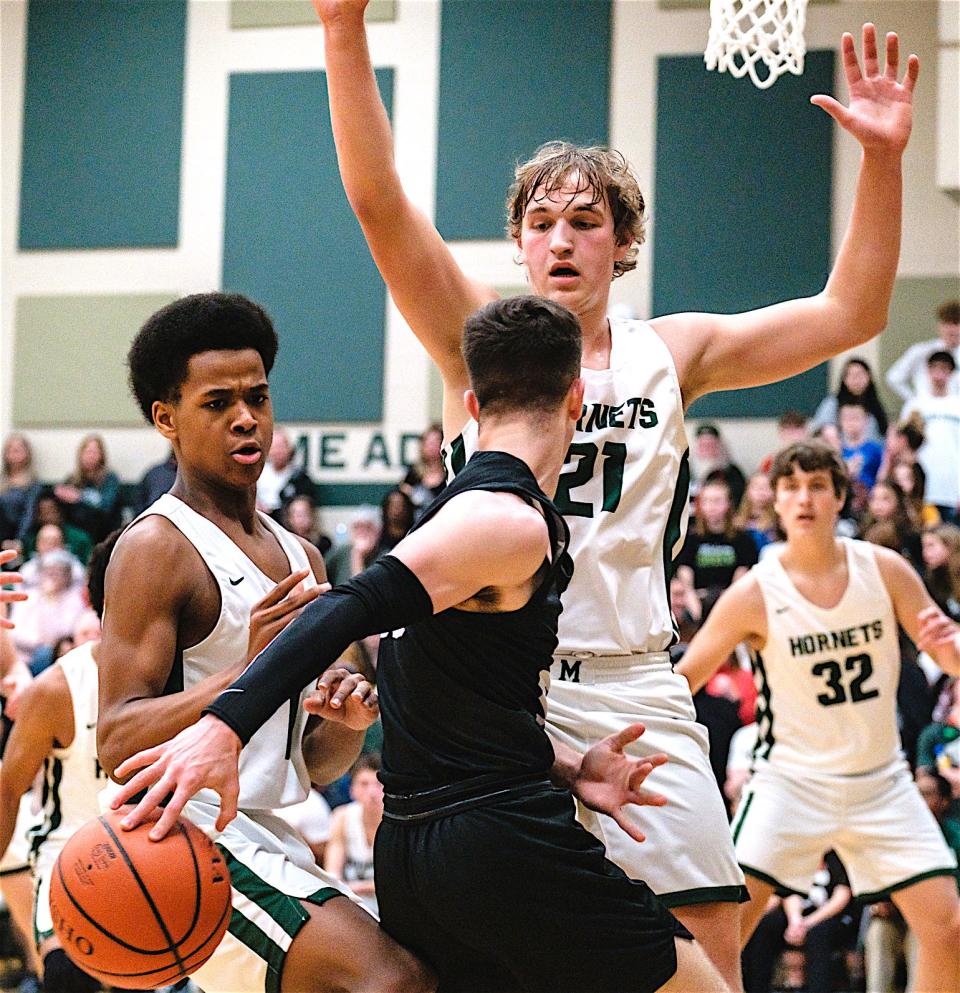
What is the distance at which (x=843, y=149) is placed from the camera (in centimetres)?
1421

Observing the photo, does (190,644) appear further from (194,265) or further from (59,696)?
(194,265)

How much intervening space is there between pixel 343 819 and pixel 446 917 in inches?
234

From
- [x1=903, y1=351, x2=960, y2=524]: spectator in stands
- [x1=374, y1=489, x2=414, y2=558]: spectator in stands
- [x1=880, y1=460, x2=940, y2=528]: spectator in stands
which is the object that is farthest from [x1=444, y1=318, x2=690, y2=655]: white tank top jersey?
[x1=374, y1=489, x2=414, y2=558]: spectator in stands

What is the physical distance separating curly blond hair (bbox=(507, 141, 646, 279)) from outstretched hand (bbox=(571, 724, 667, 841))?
1319 millimetres

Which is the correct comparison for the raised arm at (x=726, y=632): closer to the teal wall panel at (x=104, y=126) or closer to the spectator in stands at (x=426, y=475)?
A: the spectator in stands at (x=426, y=475)

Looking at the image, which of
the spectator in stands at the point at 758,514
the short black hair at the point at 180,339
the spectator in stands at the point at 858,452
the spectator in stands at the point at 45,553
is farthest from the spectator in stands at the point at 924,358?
the short black hair at the point at 180,339

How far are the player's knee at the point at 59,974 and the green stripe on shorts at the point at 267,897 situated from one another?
3254 mm

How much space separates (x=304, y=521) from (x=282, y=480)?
0.98 m

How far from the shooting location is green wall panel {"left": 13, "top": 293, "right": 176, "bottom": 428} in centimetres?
1583

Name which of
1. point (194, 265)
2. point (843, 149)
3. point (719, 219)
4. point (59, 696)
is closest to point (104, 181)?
point (194, 265)

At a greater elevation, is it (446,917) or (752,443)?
(752,443)

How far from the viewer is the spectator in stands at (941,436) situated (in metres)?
11.7

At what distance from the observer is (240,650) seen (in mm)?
3695

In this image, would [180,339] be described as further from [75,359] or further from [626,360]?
[75,359]
